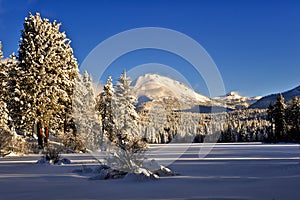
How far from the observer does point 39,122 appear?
90.1 feet

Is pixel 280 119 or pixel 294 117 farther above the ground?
pixel 294 117

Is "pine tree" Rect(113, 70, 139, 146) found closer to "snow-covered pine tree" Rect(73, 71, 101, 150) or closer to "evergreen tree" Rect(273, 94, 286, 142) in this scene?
"snow-covered pine tree" Rect(73, 71, 101, 150)

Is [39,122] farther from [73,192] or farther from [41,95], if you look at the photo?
[73,192]

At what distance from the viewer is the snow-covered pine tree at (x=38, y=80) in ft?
88.9

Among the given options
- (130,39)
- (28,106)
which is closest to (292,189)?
(130,39)

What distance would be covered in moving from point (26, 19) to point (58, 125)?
936 cm

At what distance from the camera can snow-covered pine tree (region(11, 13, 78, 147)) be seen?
1067 inches

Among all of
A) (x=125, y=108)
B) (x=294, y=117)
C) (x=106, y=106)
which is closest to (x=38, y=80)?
(x=125, y=108)

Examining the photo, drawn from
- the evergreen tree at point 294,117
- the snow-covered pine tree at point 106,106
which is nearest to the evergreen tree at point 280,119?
the evergreen tree at point 294,117

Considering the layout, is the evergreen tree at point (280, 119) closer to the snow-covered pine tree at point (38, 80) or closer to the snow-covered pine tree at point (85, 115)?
the snow-covered pine tree at point (85, 115)

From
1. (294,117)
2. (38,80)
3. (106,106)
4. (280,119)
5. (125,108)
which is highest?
(38,80)

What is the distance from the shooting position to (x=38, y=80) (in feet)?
90.6

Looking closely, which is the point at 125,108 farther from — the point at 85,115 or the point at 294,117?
the point at 294,117

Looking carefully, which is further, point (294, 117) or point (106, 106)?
point (294, 117)
